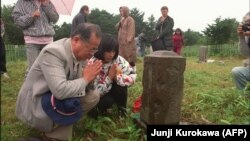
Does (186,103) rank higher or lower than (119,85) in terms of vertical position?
lower

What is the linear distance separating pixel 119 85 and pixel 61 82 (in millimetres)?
1126

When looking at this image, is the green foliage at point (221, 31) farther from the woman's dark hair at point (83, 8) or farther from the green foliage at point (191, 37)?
the green foliage at point (191, 37)

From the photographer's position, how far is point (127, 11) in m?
7.75

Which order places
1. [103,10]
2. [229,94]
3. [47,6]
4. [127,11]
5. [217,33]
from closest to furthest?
[229,94] → [47,6] → [127,11] → [217,33] → [103,10]

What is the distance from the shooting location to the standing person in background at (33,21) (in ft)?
15.3

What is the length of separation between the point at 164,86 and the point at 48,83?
993 mm

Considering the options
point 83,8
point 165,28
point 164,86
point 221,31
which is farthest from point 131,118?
point 221,31

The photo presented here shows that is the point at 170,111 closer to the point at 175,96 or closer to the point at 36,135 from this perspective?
the point at 175,96

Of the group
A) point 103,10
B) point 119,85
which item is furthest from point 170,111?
point 103,10

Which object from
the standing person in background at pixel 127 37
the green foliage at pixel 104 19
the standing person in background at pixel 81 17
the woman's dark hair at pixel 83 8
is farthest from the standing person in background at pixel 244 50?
the green foliage at pixel 104 19

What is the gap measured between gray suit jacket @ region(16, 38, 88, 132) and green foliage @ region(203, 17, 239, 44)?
825 inches

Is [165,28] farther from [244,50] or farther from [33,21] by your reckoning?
[33,21]

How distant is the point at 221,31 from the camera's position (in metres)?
23.2

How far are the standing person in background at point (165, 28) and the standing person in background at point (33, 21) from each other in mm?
3663
